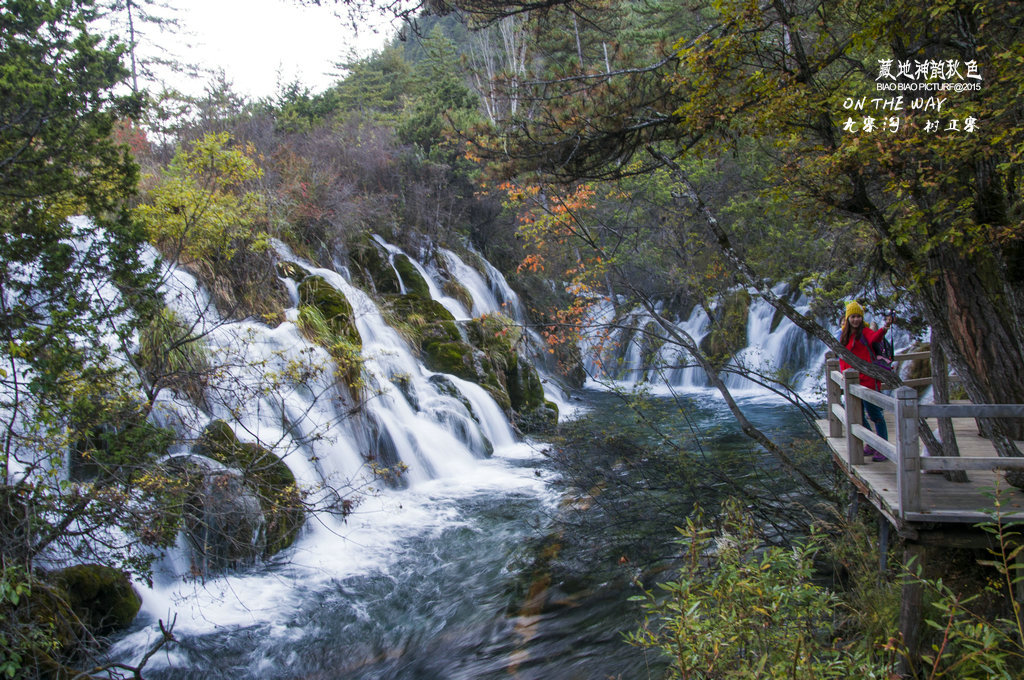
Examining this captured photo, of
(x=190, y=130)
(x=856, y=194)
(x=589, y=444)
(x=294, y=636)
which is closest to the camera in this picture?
(x=856, y=194)

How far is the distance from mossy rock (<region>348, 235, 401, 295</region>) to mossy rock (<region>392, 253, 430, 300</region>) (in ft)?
0.86

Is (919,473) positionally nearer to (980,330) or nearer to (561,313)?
A: (980,330)

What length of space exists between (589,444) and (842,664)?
513 cm

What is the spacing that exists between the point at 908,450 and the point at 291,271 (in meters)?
11.8

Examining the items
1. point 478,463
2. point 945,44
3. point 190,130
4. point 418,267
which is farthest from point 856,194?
point 190,130

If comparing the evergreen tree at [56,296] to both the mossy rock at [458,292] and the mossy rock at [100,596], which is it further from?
the mossy rock at [458,292]

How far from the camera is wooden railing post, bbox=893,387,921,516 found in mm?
4070

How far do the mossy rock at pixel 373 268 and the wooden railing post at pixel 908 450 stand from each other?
530 inches

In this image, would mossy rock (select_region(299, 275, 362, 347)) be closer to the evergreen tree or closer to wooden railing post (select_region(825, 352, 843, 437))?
the evergreen tree

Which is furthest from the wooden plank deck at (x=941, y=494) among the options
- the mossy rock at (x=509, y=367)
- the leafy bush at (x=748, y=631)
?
the mossy rock at (x=509, y=367)

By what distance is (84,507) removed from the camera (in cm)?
500

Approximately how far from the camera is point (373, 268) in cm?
1700

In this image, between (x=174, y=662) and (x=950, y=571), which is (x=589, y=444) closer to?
(x=950, y=571)

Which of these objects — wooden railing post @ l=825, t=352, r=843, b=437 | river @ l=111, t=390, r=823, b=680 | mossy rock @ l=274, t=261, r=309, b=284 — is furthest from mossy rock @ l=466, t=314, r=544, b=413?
wooden railing post @ l=825, t=352, r=843, b=437
